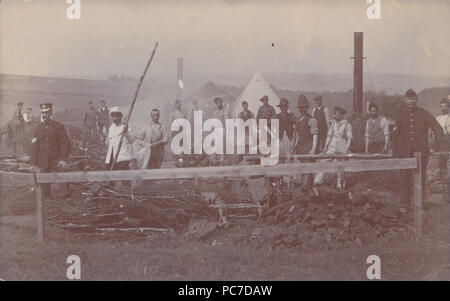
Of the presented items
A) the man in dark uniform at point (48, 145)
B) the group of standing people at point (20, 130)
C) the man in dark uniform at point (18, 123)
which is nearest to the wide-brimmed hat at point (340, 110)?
the man in dark uniform at point (48, 145)

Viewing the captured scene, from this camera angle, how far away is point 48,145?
22.0 feet

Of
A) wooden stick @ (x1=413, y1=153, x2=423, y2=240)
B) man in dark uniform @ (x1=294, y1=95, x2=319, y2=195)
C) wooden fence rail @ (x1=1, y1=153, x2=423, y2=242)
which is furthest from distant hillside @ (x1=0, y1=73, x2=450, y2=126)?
wooden fence rail @ (x1=1, y1=153, x2=423, y2=242)

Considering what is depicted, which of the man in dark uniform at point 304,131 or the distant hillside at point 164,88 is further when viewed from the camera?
the man in dark uniform at point 304,131

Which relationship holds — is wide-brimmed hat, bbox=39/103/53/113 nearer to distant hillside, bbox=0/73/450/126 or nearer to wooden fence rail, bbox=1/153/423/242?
distant hillside, bbox=0/73/450/126

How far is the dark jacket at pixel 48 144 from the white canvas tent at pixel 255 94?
2730 mm

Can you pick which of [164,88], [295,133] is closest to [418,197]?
[295,133]

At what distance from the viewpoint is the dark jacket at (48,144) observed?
670cm

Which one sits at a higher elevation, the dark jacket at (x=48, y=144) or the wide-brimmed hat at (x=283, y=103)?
the wide-brimmed hat at (x=283, y=103)

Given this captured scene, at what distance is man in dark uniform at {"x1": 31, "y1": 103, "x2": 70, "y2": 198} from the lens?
6.70 metres

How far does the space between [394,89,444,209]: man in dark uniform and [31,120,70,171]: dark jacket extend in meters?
4.70

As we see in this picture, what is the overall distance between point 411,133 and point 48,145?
5087mm

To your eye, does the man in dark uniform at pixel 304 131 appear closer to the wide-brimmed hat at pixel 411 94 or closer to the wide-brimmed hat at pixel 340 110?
the wide-brimmed hat at pixel 340 110

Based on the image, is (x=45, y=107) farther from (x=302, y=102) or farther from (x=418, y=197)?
(x=418, y=197)

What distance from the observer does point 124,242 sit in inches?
237
